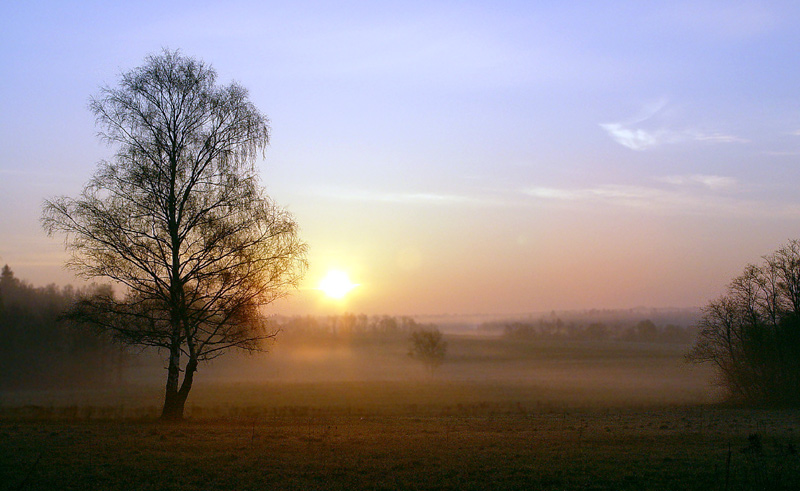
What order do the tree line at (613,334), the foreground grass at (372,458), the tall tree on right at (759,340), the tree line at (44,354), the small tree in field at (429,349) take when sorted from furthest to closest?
the tree line at (613,334)
the small tree in field at (429,349)
the tree line at (44,354)
the tall tree on right at (759,340)
the foreground grass at (372,458)

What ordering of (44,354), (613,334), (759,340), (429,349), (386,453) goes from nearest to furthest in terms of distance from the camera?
(386,453)
(759,340)
(44,354)
(429,349)
(613,334)

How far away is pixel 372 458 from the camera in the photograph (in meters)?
13.1

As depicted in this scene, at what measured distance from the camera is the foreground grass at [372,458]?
10984mm

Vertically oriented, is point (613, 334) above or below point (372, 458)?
below

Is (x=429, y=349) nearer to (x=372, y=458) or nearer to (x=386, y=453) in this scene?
(x=386, y=453)

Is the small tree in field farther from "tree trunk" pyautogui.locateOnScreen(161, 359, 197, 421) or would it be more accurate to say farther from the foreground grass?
the foreground grass

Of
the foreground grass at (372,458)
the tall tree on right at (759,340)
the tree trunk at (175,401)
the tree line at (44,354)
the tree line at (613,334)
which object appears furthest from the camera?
the tree line at (613,334)

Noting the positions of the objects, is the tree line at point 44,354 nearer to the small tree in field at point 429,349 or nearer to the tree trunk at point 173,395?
the small tree in field at point 429,349

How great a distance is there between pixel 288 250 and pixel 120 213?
581cm

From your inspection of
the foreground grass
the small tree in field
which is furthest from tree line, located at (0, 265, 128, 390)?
the foreground grass

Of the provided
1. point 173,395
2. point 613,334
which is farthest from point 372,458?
point 613,334

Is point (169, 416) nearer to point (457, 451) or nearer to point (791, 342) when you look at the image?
point (457, 451)

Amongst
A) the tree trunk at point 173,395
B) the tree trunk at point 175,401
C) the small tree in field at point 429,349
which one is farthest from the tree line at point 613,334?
the tree trunk at point 173,395

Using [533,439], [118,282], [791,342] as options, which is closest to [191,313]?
[118,282]
